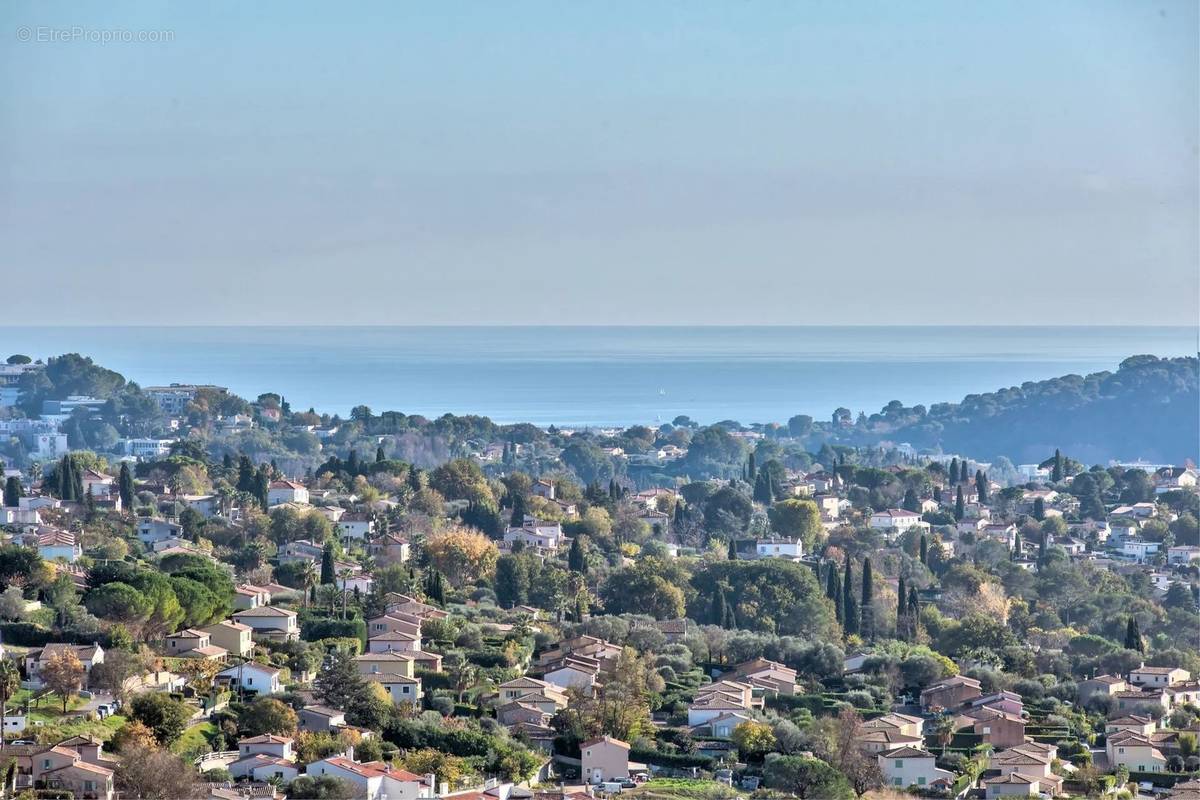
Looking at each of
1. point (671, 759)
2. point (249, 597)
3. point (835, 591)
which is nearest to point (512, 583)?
point (835, 591)

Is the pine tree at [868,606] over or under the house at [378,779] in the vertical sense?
over

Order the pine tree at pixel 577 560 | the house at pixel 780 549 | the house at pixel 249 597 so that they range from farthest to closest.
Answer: the house at pixel 780 549 < the pine tree at pixel 577 560 < the house at pixel 249 597

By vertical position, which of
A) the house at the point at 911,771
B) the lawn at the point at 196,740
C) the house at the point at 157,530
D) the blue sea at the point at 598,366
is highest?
the blue sea at the point at 598,366

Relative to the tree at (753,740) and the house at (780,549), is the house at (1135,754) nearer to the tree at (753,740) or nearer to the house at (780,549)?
the tree at (753,740)

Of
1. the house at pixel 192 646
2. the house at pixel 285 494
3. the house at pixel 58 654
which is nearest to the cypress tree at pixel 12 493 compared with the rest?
the house at pixel 285 494

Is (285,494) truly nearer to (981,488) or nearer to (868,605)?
(868,605)

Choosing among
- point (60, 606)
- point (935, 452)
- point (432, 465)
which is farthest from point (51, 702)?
point (935, 452)

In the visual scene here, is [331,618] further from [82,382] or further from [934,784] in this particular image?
[82,382]

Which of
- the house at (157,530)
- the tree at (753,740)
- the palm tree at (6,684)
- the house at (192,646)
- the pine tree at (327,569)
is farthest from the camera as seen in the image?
the house at (157,530)
